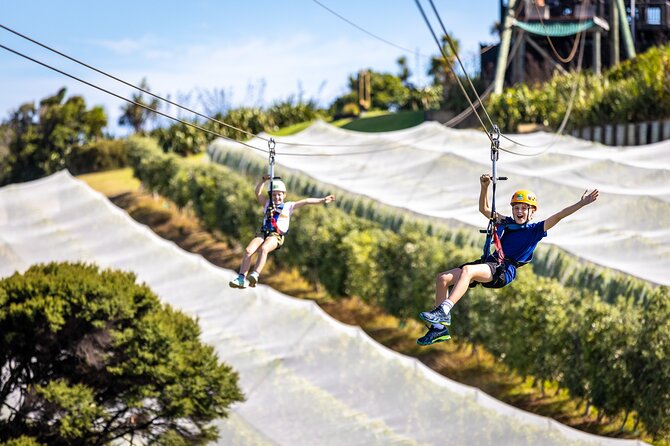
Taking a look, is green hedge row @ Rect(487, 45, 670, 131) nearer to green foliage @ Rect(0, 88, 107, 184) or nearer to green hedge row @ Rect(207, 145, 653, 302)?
green hedge row @ Rect(207, 145, 653, 302)

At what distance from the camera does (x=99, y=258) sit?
63.3 metres

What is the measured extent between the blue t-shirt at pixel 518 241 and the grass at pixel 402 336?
Answer: 27300 mm

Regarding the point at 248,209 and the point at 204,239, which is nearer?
the point at 248,209

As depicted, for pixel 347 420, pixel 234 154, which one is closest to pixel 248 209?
pixel 234 154

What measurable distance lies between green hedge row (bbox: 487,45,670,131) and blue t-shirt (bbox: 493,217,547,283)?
45.0 m

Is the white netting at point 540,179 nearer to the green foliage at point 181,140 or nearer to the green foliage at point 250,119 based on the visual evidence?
the green foliage at point 181,140

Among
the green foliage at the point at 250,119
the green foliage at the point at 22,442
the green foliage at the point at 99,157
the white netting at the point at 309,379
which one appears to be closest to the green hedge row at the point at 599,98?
Result: the white netting at the point at 309,379

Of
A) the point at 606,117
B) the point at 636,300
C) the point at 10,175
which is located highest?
the point at 606,117

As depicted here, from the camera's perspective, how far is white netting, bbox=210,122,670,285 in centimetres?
4609

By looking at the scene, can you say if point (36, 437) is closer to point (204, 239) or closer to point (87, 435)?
point (87, 435)

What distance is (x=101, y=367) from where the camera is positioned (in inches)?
1763

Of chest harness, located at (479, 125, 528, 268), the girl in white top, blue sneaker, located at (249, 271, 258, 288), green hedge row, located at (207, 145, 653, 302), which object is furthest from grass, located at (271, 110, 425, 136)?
chest harness, located at (479, 125, 528, 268)

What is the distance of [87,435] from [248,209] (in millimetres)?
25876

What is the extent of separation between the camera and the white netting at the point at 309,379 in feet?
145
